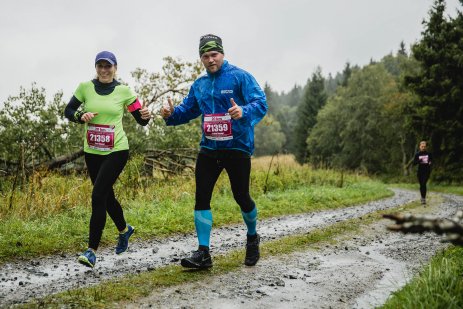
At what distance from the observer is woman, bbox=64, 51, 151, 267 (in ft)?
14.1

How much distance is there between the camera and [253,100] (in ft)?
13.8

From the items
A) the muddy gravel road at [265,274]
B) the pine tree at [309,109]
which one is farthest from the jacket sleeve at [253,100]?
the pine tree at [309,109]

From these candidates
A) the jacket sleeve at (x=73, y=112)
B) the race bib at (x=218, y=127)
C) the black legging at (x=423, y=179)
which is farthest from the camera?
the black legging at (x=423, y=179)

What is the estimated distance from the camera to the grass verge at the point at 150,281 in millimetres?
3068

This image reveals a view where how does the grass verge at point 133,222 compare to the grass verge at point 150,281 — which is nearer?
the grass verge at point 150,281

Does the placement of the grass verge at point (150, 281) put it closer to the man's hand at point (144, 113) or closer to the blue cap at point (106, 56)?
the man's hand at point (144, 113)

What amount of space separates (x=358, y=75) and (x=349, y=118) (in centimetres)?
529

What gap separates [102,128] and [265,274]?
7.97 ft

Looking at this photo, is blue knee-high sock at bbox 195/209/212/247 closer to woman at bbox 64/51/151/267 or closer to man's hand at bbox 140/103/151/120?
woman at bbox 64/51/151/267

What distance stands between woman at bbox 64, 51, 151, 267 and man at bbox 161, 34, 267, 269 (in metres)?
0.97

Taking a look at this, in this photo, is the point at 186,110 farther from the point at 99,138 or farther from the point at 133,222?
the point at 133,222

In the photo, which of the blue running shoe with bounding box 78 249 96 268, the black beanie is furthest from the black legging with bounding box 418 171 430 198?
the blue running shoe with bounding box 78 249 96 268

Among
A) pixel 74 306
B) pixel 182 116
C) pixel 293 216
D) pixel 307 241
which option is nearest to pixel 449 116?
pixel 293 216

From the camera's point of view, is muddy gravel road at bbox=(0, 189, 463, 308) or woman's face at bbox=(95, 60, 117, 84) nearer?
muddy gravel road at bbox=(0, 189, 463, 308)
